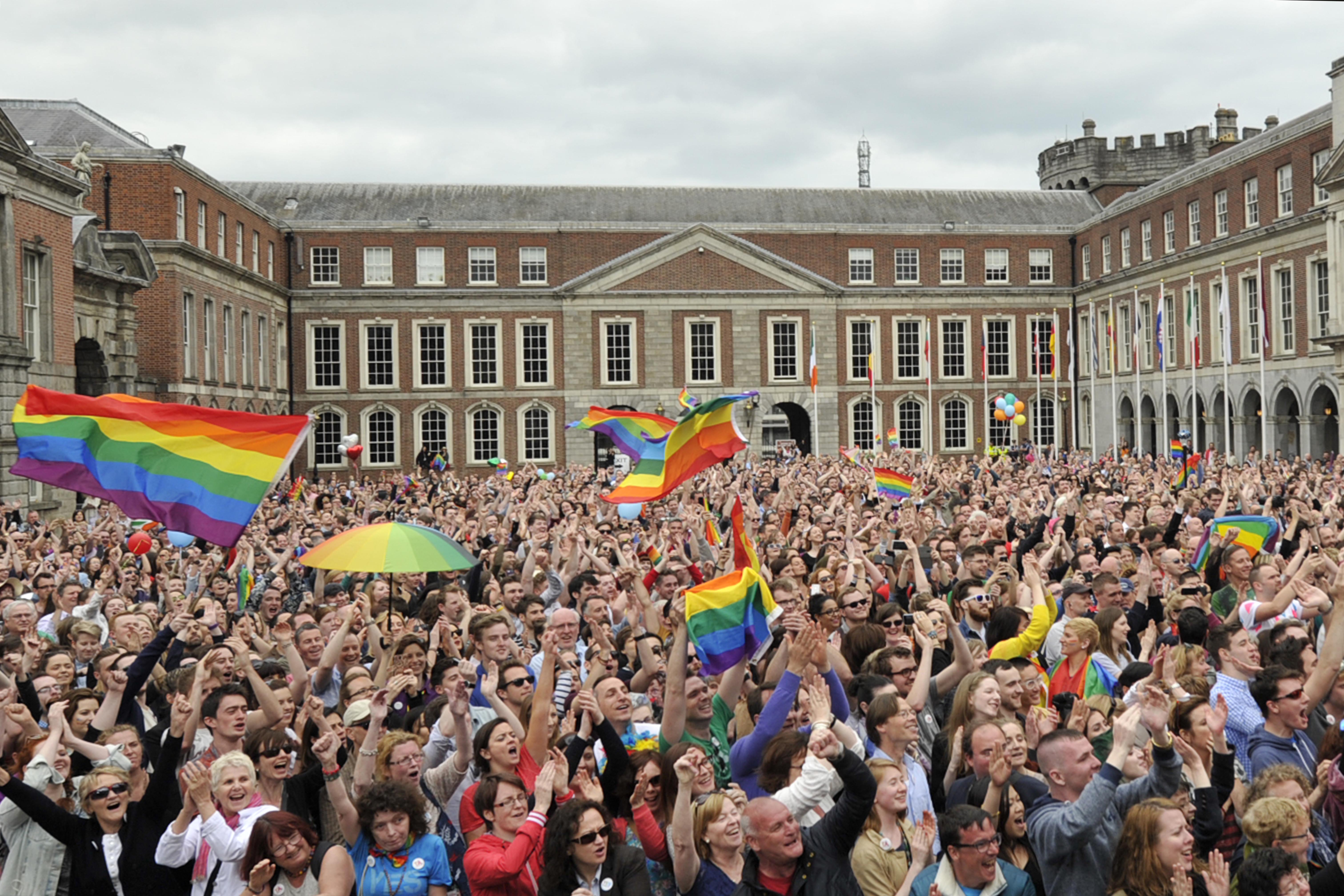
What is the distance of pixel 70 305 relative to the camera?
2862 cm

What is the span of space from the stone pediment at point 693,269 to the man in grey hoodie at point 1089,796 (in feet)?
152

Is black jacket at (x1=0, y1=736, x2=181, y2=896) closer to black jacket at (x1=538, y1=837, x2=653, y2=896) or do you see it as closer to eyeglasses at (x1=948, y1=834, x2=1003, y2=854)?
black jacket at (x1=538, y1=837, x2=653, y2=896)

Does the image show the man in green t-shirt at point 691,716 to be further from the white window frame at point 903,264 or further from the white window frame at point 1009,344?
the white window frame at point 1009,344

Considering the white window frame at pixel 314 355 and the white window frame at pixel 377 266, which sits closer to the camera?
the white window frame at pixel 314 355

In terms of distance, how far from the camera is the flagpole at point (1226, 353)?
34281 mm

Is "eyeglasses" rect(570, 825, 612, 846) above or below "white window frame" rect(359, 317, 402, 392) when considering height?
below

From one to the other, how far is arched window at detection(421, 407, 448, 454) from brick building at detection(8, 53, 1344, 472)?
0.30ft

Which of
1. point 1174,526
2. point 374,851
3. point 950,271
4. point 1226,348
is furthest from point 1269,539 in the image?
point 950,271

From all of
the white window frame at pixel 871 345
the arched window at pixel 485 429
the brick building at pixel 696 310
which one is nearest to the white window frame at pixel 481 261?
the brick building at pixel 696 310

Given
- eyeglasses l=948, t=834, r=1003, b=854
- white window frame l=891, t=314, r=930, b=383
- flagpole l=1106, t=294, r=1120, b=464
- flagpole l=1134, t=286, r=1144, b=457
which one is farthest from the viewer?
white window frame l=891, t=314, r=930, b=383

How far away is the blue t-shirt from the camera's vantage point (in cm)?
515

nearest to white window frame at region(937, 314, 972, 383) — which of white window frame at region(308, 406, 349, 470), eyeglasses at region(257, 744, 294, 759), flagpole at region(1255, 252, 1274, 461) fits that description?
flagpole at region(1255, 252, 1274, 461)

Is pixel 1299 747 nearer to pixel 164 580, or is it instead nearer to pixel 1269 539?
pixel 1269 539

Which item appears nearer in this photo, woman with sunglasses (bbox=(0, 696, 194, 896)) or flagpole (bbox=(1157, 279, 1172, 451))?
woman with sunglasses (bbox=(0, 696, 194, 896))
